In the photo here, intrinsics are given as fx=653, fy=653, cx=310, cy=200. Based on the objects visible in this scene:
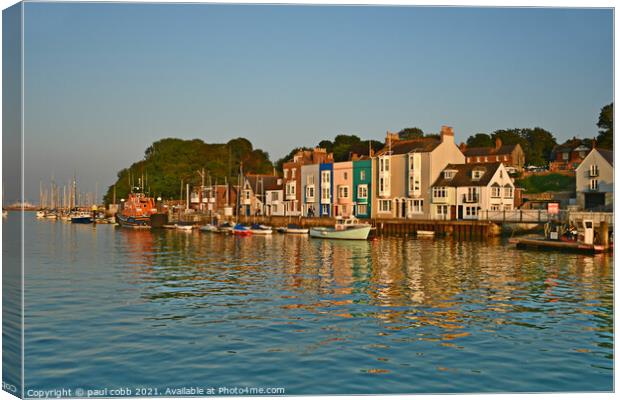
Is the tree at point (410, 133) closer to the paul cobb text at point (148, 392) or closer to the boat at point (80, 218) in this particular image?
the boat at point (80, 218)

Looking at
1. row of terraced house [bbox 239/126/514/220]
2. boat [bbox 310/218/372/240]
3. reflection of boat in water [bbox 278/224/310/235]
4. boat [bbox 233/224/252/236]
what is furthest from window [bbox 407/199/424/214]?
boat [bbox 233/224/252/236]

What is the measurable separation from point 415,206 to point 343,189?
371 inches

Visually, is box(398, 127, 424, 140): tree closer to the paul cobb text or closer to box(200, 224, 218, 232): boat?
box(200, 224, 218, 232): boat

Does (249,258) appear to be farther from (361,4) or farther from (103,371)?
(361,4)

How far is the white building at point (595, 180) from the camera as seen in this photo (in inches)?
2026

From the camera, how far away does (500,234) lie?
51.2m

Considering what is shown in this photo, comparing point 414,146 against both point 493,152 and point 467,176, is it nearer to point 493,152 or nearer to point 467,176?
point 467,176

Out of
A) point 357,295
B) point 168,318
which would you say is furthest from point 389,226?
point 168,318

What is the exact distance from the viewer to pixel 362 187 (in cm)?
6725

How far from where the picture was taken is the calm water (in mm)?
10883

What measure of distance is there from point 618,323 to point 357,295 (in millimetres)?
9810

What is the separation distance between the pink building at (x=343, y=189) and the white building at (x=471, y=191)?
10209mm

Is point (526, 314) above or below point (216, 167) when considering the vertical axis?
below

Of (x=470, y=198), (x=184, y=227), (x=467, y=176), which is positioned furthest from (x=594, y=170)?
(x=184, y=227)
